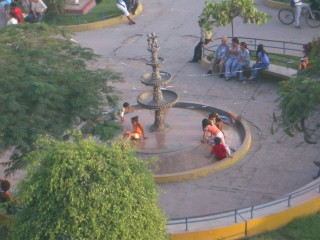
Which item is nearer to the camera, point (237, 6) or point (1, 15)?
point (237, 6)

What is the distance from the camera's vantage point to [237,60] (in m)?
22.1

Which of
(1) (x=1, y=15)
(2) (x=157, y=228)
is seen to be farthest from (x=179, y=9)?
(2) (x=157, y=228)

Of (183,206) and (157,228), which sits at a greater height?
(157,228)

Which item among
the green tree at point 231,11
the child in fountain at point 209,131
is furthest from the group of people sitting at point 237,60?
the child in fountain at point 209,131

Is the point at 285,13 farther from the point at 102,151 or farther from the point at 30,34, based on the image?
the point at 102,151

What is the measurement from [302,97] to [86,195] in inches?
205

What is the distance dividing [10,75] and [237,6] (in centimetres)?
897

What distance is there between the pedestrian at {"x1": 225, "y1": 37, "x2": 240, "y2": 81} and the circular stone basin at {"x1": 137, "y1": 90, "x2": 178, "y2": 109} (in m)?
3.76

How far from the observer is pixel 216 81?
22531 mm

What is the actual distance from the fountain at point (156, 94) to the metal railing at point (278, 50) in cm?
514

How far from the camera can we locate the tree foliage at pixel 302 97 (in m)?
15.0

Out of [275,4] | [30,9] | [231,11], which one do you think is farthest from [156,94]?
[275,4]

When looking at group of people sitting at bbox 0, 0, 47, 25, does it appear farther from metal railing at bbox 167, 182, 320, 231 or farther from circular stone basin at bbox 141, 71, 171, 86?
metal railing at bbox 167, 182, 320, 231

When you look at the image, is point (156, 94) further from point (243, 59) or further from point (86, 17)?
point (86, 17)
